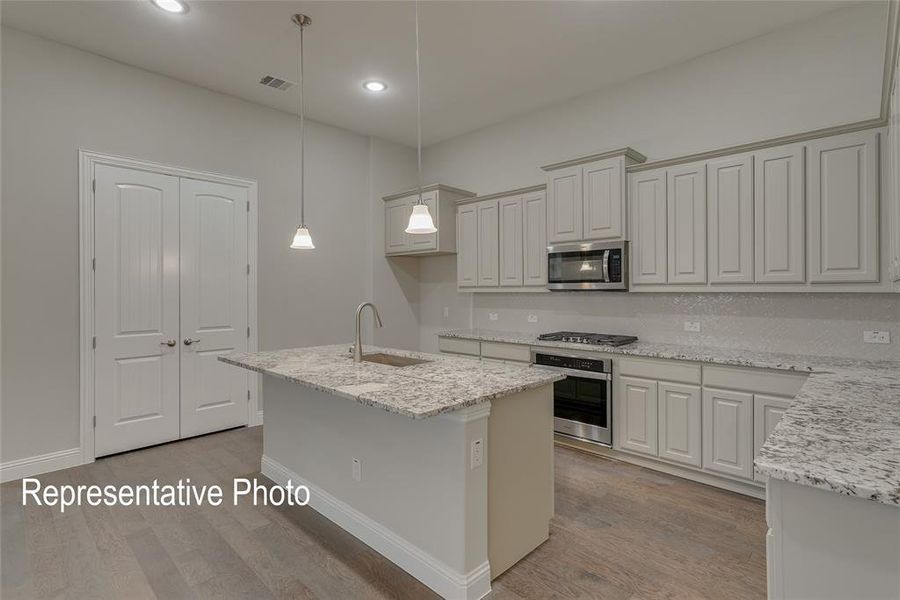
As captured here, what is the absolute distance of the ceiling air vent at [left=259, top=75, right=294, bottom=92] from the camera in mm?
3889

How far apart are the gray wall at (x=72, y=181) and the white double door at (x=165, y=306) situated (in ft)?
0.61

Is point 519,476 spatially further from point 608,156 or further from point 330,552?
point 608,156

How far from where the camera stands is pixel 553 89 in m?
4.14

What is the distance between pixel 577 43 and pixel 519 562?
11.5ft

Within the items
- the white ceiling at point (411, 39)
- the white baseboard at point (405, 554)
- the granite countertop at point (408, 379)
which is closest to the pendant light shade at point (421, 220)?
the granite countertop at point (408, 379)

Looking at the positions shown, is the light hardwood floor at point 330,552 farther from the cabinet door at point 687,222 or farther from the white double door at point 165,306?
the cabinet door at point 687,222

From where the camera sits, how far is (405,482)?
2184 mm

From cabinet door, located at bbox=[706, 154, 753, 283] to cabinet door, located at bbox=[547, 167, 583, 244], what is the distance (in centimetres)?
100

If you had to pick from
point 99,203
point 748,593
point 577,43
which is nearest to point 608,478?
point 748,593

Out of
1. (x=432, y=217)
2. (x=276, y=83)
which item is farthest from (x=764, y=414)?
(x=276, y=83)

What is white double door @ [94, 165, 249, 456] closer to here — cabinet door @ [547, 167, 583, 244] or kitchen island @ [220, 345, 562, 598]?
kitchen island @ [220, 345, 562, 598]

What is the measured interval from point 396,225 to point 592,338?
2753mm

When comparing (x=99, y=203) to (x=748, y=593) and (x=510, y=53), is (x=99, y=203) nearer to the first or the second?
(x=510, y=53)

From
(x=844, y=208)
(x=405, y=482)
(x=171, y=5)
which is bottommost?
(x=405, y=482)
